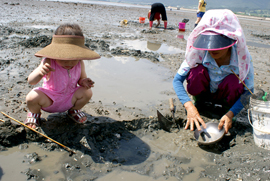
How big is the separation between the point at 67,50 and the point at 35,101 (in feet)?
2.11

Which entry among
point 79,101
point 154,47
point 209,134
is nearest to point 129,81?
point 79,101

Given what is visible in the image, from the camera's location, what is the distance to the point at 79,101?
224cm

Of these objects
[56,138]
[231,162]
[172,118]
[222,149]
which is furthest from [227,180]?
[56,138]

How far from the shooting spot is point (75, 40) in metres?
1.84

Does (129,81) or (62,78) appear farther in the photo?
(129,81)

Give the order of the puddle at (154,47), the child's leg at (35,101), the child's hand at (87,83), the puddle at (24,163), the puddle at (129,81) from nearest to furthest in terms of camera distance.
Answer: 1. the puddle at (24,163)
2. the child's leg at (35,101)
3. the child's hand at (87,83)
4. the puddle at (129,81)
5. the puddle at (154,47)

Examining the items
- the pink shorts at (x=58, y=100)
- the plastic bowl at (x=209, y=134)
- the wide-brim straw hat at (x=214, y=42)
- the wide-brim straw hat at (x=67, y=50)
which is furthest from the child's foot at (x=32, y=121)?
the wide-brim straw hat at (x=214, y=42)

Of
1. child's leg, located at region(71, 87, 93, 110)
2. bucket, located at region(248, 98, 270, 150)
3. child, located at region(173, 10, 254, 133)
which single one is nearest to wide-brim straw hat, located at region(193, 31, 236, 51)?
child, located at region(173, 10, 254, 133)

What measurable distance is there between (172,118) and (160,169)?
89 cm

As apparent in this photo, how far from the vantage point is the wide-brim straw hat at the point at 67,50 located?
1708mm

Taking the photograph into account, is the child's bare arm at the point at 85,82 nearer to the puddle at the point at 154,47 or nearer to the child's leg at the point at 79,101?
the child's leg at the point at 79,101

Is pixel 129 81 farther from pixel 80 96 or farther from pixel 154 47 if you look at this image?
pixel 154 47

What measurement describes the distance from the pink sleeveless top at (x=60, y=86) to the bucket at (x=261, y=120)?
176 centimetres

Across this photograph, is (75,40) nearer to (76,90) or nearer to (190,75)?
(76,90)
